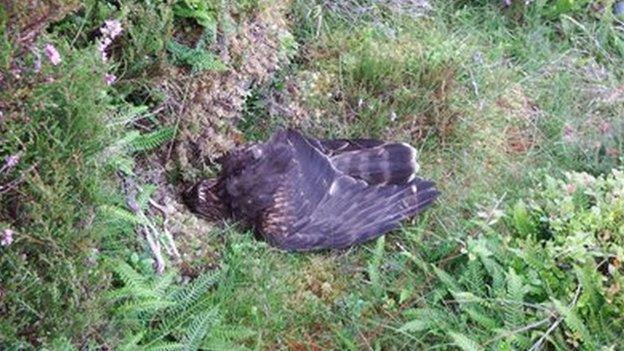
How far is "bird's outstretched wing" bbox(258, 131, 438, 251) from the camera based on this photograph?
15.1ft

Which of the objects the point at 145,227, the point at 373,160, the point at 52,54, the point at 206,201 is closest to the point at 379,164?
the point at 373,160

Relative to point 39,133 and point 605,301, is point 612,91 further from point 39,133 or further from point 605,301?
point 39,133

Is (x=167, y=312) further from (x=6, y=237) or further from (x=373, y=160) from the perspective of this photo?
(x=373, y=160)

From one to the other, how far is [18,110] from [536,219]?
2.66 metres

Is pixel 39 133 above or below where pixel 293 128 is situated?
above

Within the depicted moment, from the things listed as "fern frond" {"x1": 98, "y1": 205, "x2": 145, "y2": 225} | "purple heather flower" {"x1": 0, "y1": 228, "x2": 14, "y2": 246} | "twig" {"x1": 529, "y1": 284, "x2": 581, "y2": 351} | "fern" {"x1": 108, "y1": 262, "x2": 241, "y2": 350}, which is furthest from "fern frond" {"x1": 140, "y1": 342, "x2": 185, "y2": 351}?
"twig" {"x1": 529, "y1": 284, "x2": 581, "y2": 351}

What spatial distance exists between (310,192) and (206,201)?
1.78ft

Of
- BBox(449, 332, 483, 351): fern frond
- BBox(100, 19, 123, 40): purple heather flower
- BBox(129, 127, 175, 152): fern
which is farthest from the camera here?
BBox(129, 127, 175, 152): fern

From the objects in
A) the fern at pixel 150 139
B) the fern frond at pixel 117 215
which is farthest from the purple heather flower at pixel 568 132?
the fern frond at pixel 117 215

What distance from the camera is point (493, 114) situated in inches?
226

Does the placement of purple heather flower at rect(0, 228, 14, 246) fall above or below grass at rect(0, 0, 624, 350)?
above

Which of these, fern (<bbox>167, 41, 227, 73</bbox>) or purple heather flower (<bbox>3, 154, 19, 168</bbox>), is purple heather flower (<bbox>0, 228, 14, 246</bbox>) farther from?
fern (<bbox>167, 41, 227, 73</bbox>)

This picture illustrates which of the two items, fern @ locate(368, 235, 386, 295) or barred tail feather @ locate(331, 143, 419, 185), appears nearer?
fern @ locate(368, 235, 386, 295)

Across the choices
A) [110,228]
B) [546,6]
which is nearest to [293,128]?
[110,228]
